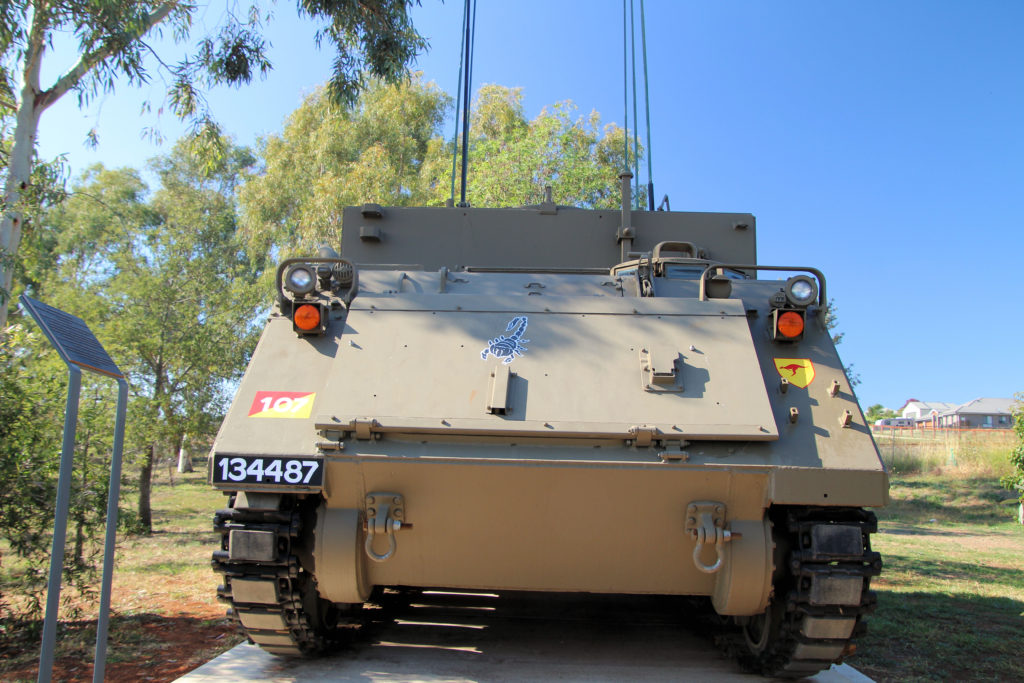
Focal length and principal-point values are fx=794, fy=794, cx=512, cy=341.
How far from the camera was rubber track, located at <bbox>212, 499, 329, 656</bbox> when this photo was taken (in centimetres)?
381

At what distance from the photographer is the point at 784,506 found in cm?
392

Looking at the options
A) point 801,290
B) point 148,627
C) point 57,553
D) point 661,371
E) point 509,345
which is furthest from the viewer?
point 148,627

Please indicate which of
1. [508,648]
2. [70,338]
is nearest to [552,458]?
[508,648]

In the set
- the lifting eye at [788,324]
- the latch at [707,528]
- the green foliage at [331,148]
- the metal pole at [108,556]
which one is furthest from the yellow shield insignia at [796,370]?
the green foliage at [331,148]

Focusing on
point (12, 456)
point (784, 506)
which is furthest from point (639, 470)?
point (12, 456)

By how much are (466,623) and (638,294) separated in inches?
111

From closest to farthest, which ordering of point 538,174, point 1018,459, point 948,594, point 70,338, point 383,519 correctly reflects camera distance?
point 70,338
point 383,519
point 948,594
point 1018,459
point 538,174

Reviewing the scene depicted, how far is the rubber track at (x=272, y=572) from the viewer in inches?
150

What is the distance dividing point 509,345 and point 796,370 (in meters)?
1.50

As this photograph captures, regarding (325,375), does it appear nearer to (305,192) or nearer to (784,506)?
(784,506)

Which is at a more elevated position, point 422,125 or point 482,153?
point 422,125

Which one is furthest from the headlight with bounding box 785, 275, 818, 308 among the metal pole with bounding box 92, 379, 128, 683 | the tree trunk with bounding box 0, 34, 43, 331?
the tree trunk with bounding box 0, 34, 43, 331

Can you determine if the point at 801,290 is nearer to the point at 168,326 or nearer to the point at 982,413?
the point at 168,326

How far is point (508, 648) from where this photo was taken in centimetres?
509
